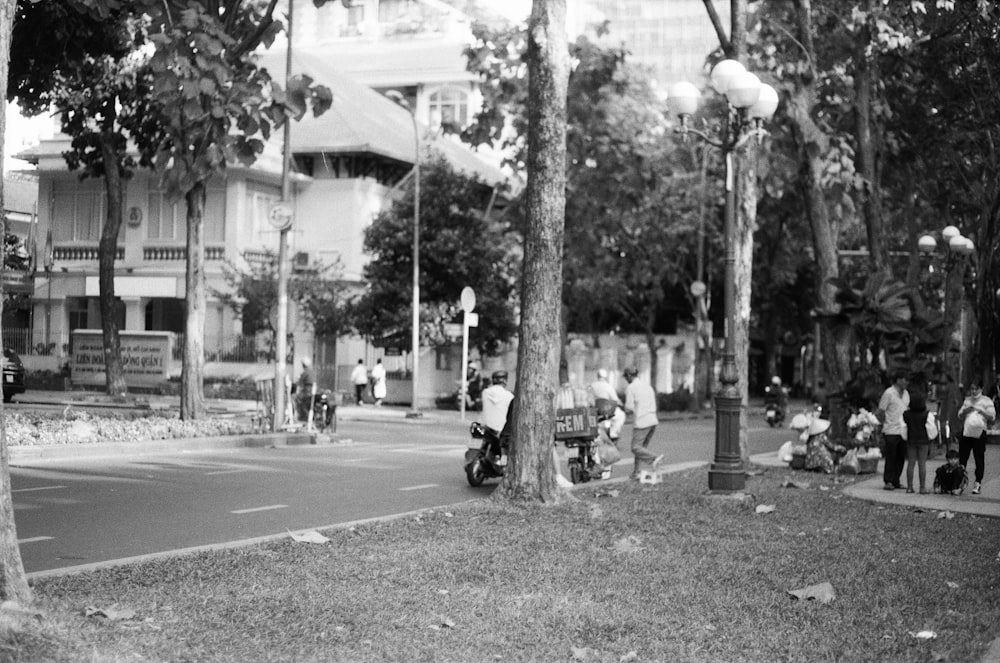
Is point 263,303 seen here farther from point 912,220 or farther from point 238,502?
point 238,502

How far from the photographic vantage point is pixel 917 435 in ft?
55.2

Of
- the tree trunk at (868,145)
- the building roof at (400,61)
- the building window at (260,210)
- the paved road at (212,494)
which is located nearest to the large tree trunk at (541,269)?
the paved road at (212,494)

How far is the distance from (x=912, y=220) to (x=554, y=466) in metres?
23.2

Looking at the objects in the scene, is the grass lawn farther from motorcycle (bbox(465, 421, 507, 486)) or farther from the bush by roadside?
the bush by roadside

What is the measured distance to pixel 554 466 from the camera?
1415 centimetres

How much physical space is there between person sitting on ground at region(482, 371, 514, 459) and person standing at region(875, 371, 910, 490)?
17.0ft

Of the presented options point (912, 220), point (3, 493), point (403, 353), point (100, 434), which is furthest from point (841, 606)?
point (403, 353)

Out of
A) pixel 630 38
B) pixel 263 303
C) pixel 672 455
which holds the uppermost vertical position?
pixel 630 38

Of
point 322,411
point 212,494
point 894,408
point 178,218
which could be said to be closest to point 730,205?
point 894,408

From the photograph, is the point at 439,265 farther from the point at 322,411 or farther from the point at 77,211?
the point at 322,411

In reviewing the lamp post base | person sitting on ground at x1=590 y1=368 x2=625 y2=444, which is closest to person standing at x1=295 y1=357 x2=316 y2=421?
person sitting on ground at x1=590 y1=368 x2=625 y2=444

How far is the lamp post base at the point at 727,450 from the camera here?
1505 cm

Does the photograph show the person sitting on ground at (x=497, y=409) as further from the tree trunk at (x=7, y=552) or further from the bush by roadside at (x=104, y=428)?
the tree trunk at (x=7, y=552)

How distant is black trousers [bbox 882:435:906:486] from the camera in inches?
679
